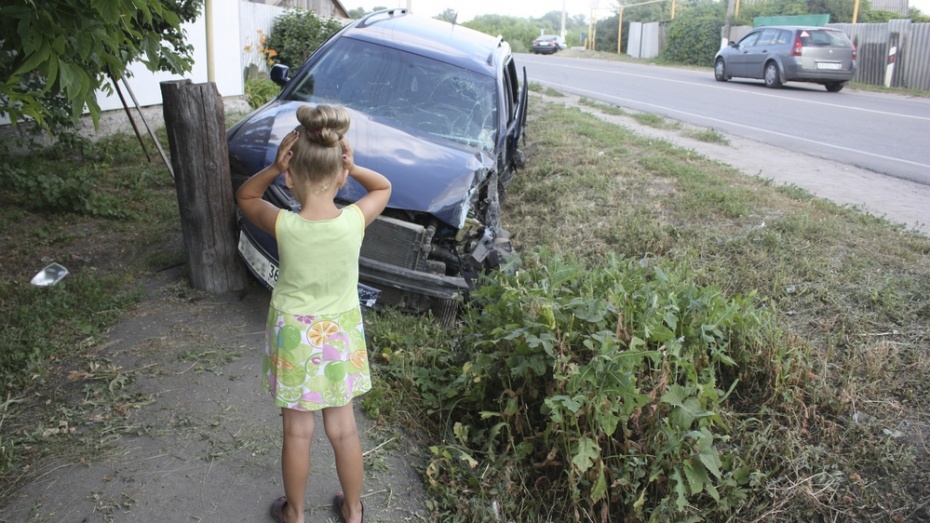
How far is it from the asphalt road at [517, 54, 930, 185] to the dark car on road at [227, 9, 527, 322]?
5512 millimetres

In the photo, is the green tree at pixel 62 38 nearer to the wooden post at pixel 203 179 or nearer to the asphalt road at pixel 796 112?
the wooden post at pixel 203 179

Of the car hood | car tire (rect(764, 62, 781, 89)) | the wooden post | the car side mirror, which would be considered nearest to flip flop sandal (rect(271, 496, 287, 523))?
the car hood

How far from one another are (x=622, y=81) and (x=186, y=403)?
60.7 feet

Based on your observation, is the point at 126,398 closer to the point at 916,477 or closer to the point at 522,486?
the point at 522,486

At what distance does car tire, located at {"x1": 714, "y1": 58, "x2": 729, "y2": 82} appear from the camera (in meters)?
19.7

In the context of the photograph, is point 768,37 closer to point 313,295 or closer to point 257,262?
point 257,262

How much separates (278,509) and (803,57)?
17852mm

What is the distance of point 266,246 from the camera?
4.22 metres

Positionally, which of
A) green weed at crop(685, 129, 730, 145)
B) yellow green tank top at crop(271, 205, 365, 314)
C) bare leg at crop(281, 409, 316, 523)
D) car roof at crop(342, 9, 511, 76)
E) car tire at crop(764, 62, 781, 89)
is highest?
car tire at crop(764, 62, 781, 89)

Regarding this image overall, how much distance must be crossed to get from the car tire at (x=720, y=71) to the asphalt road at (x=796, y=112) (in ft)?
1.22

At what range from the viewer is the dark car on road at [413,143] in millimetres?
4168

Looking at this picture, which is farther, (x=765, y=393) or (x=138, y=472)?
(x=765, y=393)

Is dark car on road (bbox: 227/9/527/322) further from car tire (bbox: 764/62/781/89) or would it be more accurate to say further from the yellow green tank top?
car tire (bbox: 764/62/781/89)

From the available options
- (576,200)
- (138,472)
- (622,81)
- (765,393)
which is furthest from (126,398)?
(622,81)
